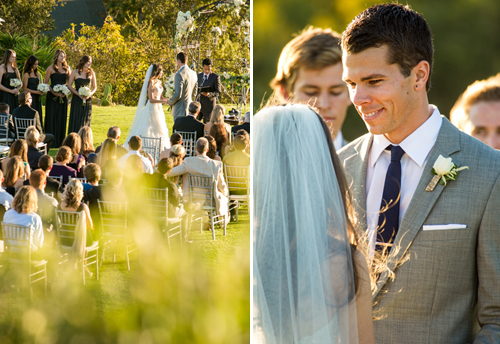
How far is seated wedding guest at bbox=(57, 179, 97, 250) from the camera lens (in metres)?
2.56

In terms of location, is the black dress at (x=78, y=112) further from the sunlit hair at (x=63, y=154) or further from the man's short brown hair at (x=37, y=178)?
the man's short brown hair at (x=37, y=178)

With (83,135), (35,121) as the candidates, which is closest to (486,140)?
(83,135)

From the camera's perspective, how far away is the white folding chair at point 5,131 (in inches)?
108

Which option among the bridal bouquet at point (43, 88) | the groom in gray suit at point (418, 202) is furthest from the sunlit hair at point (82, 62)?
the groom in gray suit at point (418, 202)

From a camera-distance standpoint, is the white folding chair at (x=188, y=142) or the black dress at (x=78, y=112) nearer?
the black dress at (x=78, y=112)

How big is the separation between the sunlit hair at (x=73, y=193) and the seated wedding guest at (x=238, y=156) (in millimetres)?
847

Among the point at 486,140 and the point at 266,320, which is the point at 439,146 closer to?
the point at 266,320

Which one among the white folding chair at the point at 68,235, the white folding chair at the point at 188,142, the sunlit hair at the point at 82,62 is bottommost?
the white folding chair at the point at 68,235

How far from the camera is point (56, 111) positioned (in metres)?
2.73

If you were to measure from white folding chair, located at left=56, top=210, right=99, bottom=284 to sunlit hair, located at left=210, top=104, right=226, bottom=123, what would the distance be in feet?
3.41

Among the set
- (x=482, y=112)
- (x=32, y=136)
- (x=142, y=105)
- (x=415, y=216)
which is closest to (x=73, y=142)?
(x=32, y=136)

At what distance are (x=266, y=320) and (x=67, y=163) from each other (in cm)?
195

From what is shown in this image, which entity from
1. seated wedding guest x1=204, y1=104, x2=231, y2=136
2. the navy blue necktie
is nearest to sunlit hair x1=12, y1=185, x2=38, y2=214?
seated wedding guest x1=204, y1=104, x2=231, y2=136

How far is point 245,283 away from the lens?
193 centimetres
